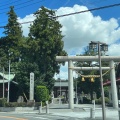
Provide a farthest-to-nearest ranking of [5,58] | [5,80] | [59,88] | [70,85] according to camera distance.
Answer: [59,88], [5,58], [5,80], [70,85]

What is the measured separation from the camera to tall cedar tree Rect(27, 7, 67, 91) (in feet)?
149

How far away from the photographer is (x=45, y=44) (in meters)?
45.0

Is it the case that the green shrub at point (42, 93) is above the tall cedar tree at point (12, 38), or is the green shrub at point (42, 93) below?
below

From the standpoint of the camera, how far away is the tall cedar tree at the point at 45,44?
45.3m

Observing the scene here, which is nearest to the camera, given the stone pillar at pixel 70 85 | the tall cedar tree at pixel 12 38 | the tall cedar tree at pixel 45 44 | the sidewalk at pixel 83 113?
the sidewalk at pixel 83 113

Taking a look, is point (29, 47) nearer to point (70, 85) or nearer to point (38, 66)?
point (38, 66)

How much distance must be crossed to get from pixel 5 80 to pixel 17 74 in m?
6.47

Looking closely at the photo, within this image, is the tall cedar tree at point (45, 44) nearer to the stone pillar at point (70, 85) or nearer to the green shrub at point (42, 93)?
the green shrub at point (42, 93)

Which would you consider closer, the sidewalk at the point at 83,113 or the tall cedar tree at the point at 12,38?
the sidewalk at the point at 83,113

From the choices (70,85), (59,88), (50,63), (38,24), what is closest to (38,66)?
(50,63)

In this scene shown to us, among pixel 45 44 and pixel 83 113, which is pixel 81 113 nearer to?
pixel 83 113

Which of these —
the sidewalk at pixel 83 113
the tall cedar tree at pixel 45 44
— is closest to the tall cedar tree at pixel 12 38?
the tall cedar tree at pixel 45 44

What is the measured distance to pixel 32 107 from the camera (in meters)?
39.0

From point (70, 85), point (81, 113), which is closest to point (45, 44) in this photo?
point (70, 85)
